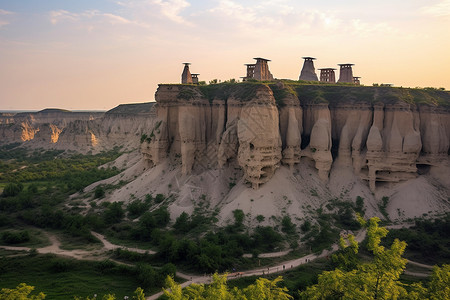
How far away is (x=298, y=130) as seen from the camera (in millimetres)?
40875

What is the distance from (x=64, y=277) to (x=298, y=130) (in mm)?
28155

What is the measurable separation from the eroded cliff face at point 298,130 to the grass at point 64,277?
16.8 metres

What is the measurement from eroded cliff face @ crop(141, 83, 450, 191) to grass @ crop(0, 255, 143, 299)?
55.1ft

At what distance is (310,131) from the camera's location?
141ft

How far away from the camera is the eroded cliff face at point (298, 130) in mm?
38281

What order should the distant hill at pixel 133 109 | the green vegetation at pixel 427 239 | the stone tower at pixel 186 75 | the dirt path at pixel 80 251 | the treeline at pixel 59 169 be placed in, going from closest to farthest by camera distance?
1. the green vegetation at pixel 427 239
2. the dirt path at pixel 80 251
3. the treeline at pixel 59 169
4. the stone tower at pixel 186 75
5. the distant hill at pixel 133 109

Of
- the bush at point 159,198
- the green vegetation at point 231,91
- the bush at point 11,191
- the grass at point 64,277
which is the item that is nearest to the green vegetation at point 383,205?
the green vegetation at point 231,91

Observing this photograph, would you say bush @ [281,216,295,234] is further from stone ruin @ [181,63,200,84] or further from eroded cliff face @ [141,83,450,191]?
stone ruin @ [181,63,200,84]

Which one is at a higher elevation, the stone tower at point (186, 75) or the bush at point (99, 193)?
the stone tower at point (186, 75)

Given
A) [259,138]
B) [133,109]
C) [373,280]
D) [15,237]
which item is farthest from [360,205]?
[133,109]

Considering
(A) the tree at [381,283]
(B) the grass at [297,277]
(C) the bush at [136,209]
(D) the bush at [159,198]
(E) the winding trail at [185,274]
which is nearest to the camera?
(A) the tree at [381,283]

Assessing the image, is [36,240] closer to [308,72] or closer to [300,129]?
[300,129]

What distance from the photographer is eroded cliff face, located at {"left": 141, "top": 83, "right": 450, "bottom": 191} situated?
38.3 meters

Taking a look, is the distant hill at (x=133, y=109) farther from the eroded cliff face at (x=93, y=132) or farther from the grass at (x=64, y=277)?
the grass at (x=64, y=277)
